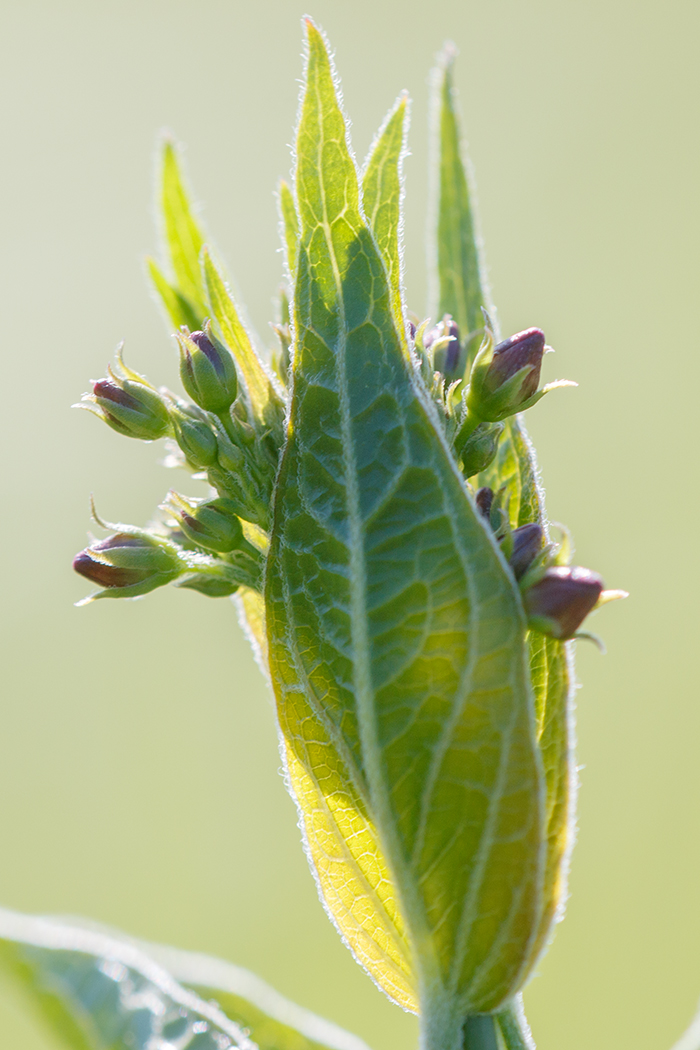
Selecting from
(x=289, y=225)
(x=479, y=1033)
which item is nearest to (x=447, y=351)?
(x=289, y=225)

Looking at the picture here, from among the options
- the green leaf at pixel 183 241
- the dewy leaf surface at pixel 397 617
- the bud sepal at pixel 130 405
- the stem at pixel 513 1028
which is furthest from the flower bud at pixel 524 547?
the green leaf at pixel 183 241

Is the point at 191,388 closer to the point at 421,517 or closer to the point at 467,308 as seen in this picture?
the point at 421,517

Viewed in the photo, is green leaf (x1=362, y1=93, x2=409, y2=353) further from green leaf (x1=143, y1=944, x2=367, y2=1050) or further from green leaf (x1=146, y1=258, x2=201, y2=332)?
green leaf (x1=143, y1=944, x2=367, y2=1050)

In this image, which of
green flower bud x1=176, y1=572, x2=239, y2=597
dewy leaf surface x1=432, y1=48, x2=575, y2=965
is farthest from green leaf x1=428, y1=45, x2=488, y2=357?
green flower bud x1=176, y1=572, x2=239, y2=597

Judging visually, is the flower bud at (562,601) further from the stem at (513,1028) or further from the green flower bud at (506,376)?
the stem at (513,1028)

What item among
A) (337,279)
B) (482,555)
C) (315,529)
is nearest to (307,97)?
(337,279)

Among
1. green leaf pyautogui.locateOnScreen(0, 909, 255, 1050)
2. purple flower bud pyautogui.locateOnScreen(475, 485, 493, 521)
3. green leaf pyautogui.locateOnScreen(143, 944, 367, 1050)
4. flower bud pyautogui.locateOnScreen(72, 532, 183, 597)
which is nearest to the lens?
purple flower bud pyautogui.locateOnScreen(475, 485, 493, 521)
